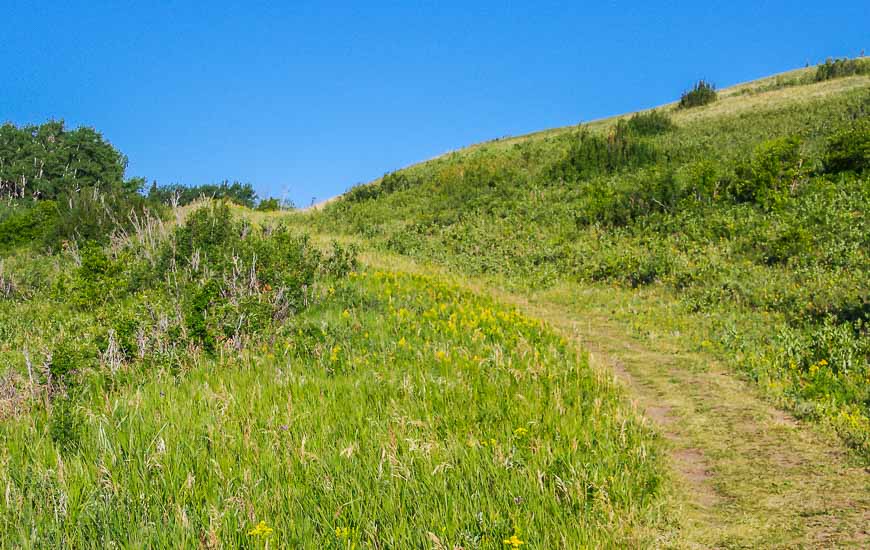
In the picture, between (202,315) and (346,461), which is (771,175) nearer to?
(202,315)

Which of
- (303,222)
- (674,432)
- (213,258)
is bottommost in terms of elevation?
(674,432)

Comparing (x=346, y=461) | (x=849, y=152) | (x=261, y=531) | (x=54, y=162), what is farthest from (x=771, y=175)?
(x=54, y=162)

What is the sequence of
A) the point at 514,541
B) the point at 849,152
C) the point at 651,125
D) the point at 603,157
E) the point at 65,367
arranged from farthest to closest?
the point at 651,125 → the point at 603,157 → the point at 849,152 → the point at 65,367 → the point at 514,541

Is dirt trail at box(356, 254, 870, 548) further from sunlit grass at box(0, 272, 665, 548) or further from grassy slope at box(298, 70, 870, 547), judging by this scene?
sunlit grass at box(0, 272, 665, 548)

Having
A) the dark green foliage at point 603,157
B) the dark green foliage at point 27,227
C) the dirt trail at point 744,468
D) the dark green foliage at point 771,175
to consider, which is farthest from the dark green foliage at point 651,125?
the dark green foliage at point 27,227

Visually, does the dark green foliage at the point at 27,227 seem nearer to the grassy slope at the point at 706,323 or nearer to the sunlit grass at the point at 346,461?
the grassy slope at the point at 706,323

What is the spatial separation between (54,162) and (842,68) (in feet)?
211

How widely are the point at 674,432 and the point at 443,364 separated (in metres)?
2.51

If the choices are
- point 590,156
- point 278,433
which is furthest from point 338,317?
point 590,156

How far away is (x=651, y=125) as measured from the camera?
31188mm

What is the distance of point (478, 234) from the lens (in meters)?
21.6

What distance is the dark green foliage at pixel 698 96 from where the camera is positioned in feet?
133

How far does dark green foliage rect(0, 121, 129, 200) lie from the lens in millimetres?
49219

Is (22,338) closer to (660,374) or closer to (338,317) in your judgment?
(338,317)
